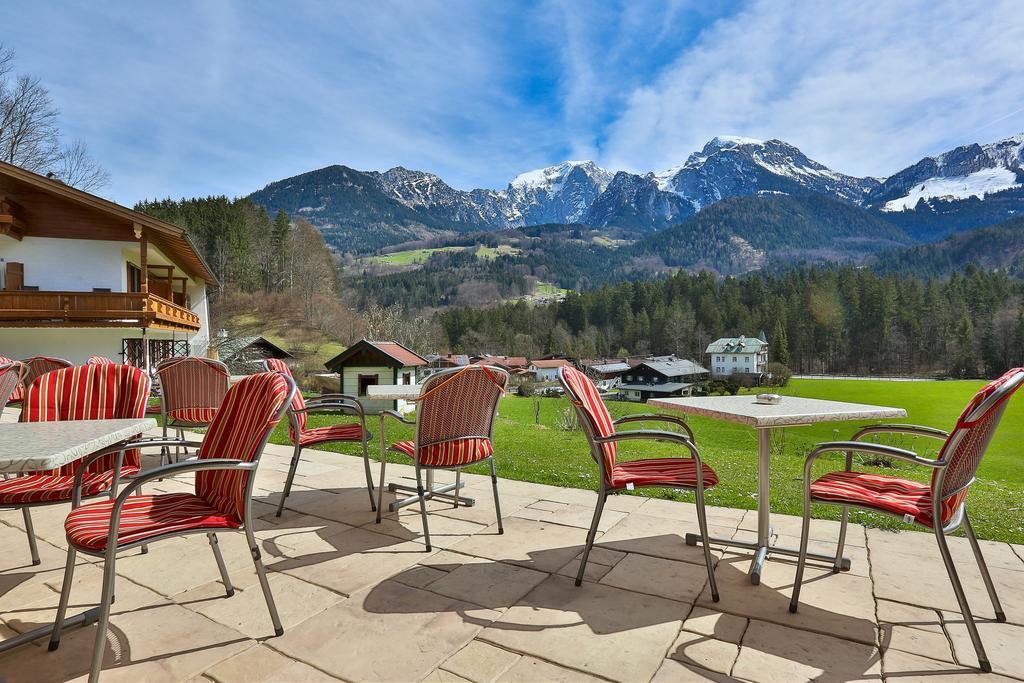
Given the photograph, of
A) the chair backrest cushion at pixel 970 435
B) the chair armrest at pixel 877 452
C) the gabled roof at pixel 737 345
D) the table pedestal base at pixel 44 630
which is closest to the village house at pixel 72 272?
the table pedestal base at pixel 44 630

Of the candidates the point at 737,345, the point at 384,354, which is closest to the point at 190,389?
the point at 384,354

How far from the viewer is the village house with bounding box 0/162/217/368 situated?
45.7ft

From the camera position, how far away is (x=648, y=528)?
3.27 meters

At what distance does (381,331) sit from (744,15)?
33221mm

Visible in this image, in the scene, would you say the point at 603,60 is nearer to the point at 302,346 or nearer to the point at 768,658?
the point at 768,658

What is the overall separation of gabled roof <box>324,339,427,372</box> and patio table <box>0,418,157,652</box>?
1024 cm

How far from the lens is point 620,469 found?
2.73 meters

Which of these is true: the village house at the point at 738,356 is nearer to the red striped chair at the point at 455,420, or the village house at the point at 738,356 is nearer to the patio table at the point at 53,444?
the red striped chair at the point at 455,420

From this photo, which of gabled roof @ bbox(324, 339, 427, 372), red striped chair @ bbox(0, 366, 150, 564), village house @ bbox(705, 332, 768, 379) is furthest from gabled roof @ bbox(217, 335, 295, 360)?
village house @ bbox(705, 332, 768, 379)

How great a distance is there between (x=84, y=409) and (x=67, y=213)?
17.1m

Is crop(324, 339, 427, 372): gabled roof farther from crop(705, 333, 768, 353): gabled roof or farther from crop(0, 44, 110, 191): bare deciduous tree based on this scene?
crop(705, 333, 768, 353): gabled roof

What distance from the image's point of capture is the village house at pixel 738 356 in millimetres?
64250

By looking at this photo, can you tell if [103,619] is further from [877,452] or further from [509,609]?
[877,452]

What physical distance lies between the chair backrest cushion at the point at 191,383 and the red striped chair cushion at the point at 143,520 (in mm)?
3037
